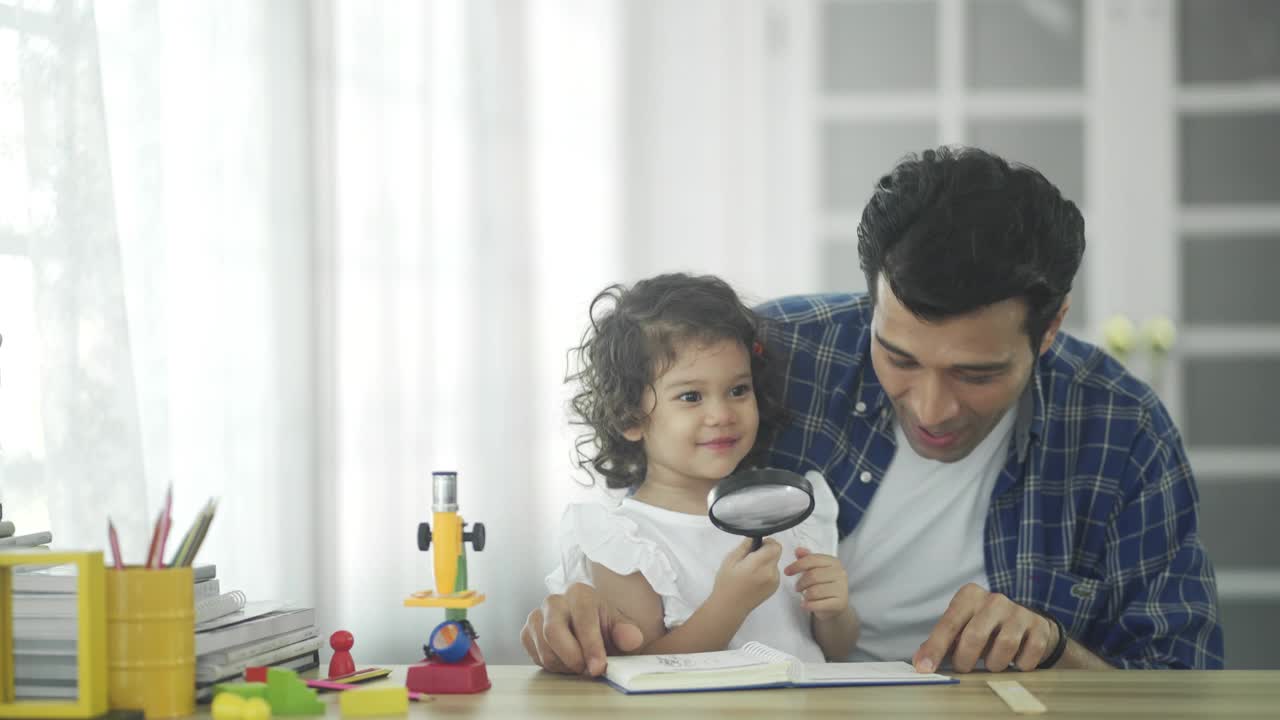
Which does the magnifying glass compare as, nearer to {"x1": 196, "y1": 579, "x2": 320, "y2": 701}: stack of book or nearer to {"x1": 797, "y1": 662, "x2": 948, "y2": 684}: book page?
{"x1": 797, "y1": 662, "x2": 948, "y2": 684}: book page

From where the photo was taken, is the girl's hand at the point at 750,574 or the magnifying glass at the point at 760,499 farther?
the girl's hand at the point at 750,574

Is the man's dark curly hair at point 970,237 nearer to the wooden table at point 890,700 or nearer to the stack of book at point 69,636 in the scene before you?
the wooden table at point 890,700

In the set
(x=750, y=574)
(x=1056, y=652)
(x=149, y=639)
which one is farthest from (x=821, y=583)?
(x=149, y=639)

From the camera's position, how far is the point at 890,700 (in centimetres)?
133

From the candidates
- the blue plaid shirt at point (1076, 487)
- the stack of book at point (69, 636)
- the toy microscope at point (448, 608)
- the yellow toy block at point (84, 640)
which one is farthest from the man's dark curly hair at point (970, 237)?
the yellow toy block at point (84, 640)

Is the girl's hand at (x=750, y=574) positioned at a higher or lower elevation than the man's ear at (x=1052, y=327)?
lower

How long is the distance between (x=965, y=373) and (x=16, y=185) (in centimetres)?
159

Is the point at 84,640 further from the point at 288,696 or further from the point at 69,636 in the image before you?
the point at 288,696

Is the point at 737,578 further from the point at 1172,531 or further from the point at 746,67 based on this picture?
the point at 746,67

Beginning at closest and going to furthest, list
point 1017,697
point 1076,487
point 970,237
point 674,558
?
point 1017,697 < point 970,237 < point 674,558 < point 1076,487

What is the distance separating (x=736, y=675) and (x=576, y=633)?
0.22m

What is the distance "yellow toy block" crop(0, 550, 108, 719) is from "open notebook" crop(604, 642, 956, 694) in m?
0.59

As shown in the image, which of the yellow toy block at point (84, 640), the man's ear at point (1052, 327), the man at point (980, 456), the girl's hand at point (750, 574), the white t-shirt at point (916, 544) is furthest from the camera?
the white t-shirt at point (916, 544)

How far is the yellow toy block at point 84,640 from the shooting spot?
1.19 metres
